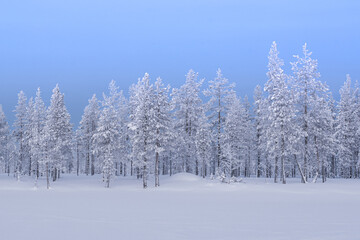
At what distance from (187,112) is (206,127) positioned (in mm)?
3970

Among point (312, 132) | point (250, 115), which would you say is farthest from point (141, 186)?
point (250, 115)

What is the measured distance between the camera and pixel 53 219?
1434 centimetres

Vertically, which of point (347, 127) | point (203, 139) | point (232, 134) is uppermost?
point (347, 127)

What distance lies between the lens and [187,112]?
47531mm

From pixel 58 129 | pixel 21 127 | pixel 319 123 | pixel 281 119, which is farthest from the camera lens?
pixel 21 127

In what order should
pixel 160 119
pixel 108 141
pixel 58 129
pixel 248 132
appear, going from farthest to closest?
pixel 248 132 < pixel 58 129 < pixel 108 141 < pixel 160 119

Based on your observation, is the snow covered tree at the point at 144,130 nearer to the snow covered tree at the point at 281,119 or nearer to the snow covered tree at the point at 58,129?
the snow covered tree at the point at 58,129

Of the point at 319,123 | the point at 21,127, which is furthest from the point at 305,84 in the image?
the point at 21,127

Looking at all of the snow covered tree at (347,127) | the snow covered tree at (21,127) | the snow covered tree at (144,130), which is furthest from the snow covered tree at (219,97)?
the snow covered tree at (21,127)

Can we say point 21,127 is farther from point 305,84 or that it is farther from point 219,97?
point 305,84

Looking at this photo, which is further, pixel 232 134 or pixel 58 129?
pixel 58 129

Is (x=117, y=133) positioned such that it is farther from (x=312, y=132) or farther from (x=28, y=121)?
(x=312, y=132)

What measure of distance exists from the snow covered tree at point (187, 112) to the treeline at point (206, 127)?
5.8 inches

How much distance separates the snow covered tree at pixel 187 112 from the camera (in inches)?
1833
